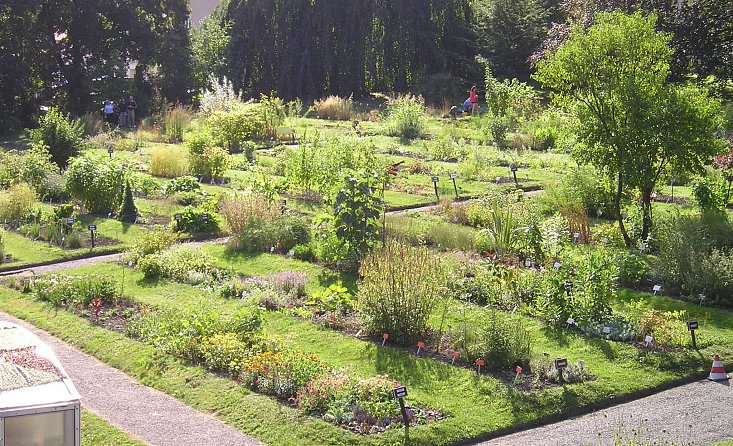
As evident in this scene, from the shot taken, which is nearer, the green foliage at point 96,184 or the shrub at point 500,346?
the shrub at point 500,346

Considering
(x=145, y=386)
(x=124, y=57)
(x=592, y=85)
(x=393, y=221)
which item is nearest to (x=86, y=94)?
(x=124, y=57)

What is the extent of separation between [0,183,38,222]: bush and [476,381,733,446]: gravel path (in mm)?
11994

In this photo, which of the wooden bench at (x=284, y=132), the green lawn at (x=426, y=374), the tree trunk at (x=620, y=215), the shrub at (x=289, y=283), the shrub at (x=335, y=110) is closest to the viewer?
the green lawn at (x=426, y=374)

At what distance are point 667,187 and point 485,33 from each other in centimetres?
1991

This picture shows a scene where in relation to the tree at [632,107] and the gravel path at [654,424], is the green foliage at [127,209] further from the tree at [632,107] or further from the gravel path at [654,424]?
the gravel path at [654,424]

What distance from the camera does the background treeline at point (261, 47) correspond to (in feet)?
107

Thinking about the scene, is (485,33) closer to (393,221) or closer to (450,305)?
(393,221)

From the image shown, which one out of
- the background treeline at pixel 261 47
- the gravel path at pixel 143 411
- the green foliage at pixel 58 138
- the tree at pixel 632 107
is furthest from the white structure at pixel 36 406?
the background treeline at pixel 261 47

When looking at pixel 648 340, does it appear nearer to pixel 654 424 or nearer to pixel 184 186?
pixel 654 424

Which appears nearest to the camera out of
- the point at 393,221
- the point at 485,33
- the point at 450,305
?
the point at 450,305

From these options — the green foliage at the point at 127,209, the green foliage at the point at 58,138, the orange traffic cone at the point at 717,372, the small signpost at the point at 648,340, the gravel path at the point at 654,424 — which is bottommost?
the gravel path at the point at 654,424

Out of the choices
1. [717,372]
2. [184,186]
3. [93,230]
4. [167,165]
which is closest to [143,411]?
[717,372]

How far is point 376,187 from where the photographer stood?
1443cm

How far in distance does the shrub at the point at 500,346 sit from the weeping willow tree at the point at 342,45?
27.8 meters
